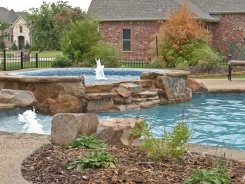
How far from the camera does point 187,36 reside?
24.7 m

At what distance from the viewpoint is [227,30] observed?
109 ft

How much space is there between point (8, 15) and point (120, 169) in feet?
257

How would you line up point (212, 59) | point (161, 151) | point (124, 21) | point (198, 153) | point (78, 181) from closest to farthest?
point (78, 181)
point (161, 151)
point (198, 153)
point (212, 59)
point (124, 21)

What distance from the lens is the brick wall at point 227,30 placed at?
108 ft

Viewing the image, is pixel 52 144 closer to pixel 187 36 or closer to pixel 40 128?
pixel 40 128

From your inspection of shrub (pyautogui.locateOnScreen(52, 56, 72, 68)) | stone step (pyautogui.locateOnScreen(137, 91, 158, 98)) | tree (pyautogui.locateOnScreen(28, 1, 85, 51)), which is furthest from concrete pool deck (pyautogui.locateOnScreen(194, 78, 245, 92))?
tree (pyautogui.locateOnScreen(28, 1, 85, 51))

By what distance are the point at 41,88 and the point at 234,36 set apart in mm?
21833

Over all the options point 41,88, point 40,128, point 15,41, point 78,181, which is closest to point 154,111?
point 41,88

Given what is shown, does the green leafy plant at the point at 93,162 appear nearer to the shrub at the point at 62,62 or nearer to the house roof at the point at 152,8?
the shrub at the point at 62,62

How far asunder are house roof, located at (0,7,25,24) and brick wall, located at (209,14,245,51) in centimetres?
5148

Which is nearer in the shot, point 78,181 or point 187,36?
point 78,181

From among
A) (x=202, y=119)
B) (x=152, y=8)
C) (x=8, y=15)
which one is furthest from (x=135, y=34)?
(x=8, y=15)

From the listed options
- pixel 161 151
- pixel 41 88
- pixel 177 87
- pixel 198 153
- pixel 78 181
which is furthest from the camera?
pixel 177 87

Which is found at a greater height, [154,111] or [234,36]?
[234,36]
